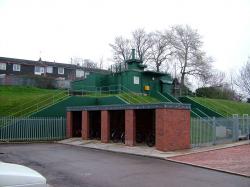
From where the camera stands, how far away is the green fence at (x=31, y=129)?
31656mm

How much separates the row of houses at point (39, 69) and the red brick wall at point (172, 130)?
4424 cm

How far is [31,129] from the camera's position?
1281 inches

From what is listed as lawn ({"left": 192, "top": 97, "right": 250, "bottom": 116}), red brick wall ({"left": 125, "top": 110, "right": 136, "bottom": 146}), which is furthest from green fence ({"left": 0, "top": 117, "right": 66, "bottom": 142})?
lawn ({"left": 192, "top": 97, "right": 250, "bottom": 116})

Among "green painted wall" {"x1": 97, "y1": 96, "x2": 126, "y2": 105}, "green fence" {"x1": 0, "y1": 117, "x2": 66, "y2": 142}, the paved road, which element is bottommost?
the paved road

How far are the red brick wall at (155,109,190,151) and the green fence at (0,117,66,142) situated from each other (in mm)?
13395

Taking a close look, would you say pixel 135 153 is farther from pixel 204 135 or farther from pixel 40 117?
pixel 40 117

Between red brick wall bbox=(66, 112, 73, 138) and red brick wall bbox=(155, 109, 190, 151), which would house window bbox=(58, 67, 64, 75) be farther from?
red brick wall bbox=(155, 109, 190, 151)

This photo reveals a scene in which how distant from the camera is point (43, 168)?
15367 millimetres

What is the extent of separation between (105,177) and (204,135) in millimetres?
12950

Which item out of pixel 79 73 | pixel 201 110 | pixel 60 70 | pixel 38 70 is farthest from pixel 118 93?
pixel 79 73

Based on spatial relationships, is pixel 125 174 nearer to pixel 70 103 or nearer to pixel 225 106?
pixel 70 103

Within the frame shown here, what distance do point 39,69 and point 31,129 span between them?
42.5 metres

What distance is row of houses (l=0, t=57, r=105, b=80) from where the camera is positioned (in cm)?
6950

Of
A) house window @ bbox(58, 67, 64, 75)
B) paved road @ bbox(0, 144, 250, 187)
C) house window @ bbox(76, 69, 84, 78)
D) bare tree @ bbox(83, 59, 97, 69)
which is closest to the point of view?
paved road @ bbox(0, 144, 250, 187)
